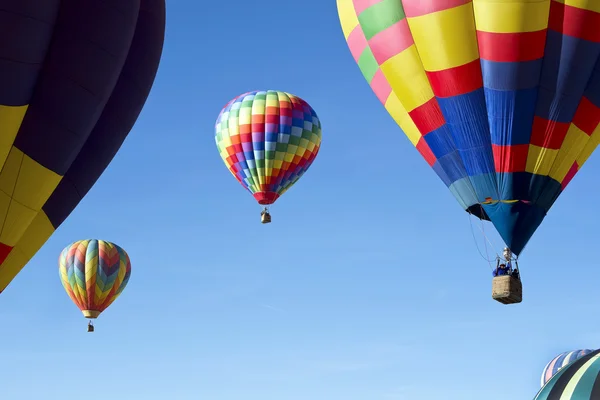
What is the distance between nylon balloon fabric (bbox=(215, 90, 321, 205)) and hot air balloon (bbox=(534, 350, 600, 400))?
41.8 ft

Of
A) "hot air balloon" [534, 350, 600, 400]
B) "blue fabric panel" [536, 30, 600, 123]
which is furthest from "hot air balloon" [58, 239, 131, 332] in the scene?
"blue fabric panel" [536, 30, 600, 123]

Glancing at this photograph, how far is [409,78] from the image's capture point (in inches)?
664

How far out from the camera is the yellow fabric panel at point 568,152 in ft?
53.7

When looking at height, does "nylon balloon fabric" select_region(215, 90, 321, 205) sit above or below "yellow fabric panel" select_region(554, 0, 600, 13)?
above

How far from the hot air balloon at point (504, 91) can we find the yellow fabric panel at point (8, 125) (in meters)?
6.77

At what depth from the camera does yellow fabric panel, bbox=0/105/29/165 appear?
12.6 m

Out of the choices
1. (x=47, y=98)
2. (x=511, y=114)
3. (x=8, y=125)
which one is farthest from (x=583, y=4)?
(x=8, y=125)

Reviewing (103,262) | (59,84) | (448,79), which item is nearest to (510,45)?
(448,79)

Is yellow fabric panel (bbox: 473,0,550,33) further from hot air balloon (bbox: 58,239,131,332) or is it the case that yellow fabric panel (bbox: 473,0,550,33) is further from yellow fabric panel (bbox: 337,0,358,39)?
hot air balloon (bbox: 58,239,131,332)

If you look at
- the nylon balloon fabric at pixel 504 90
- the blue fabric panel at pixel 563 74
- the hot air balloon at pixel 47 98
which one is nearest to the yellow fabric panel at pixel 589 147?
the nylon balloon fabric at pixel 504 90

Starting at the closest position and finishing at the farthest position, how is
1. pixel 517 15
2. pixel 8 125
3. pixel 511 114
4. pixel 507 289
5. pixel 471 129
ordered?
pixel 8 125 < pixel 517 15 < pixel 507 289 < pixel 511 114 < pixel 471 129

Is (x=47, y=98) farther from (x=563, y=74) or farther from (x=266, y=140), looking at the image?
(x=266, y=140)

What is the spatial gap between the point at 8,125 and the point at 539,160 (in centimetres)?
840

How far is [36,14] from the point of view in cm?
1234
